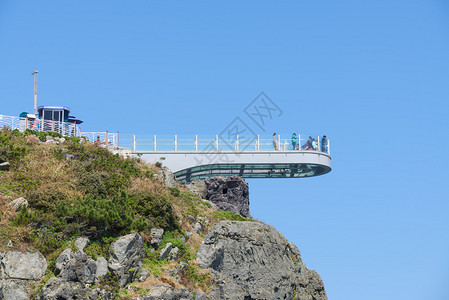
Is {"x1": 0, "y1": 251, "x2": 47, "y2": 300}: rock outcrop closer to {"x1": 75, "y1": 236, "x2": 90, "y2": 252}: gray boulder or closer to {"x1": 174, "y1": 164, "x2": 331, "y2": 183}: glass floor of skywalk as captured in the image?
{"x1": 75, "y1": 236, "x2": 90, "y2": 252}: gray boulder

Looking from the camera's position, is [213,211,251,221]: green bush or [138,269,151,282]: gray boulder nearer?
[138,269,151,282]: gray boulder

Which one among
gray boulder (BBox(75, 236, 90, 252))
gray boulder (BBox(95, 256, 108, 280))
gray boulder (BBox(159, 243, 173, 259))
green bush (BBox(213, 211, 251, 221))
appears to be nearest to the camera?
gray boulder (BBox(95, 256, 108, 280))

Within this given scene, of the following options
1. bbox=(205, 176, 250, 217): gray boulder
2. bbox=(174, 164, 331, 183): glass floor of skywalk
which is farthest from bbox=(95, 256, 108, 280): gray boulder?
bbox=(174, 164, 331, 183): glass floor of skywalk

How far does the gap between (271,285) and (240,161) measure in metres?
13.3

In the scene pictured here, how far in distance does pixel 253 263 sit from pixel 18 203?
45.9 feet

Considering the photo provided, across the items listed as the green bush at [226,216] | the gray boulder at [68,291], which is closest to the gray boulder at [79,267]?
the gray boulder at [68,291]

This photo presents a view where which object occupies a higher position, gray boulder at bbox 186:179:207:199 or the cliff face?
gray boulder at bbox 186:179:207:199

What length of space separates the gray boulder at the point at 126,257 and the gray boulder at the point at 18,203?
5332 mm

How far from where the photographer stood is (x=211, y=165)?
5466 centimetres

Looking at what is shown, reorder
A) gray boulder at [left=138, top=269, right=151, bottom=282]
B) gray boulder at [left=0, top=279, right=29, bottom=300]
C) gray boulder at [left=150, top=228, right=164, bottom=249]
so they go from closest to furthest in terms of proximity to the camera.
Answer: gray boulder at [left=0, top=279, right=29, bottom=300]
gray boulder at [left=138, top=269, right=151, bottom=282]
gray boulder at [left=150, top=228, right=164, bottom=249]

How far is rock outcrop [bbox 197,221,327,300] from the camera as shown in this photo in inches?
1629

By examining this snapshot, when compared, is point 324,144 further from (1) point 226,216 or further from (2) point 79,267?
(2) point 79,267

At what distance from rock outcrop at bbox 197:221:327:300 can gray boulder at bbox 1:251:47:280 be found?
29.8ft

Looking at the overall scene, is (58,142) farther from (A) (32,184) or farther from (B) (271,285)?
(B) (271,285)
